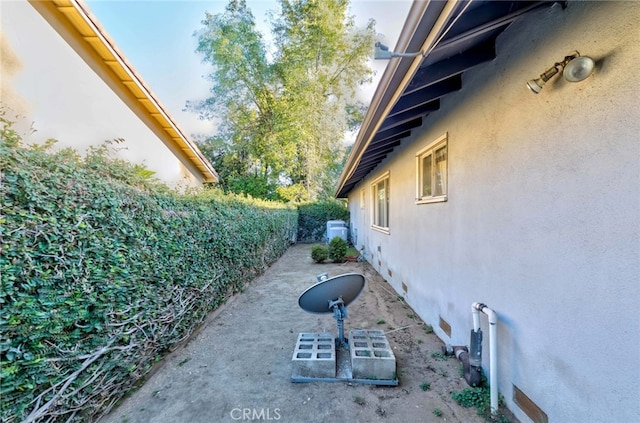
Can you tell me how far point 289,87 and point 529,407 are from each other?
19.6m

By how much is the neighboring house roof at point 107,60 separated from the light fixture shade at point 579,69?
662cm

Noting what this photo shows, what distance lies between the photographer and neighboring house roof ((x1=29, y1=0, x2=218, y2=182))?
471 centimetres

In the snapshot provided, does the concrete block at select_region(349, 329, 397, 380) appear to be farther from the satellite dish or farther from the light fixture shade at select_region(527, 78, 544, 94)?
the light fixture shade at select_region(527, 78, 544, 94)

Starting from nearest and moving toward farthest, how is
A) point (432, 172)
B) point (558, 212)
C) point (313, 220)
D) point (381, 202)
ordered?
1. point (558, 212)
2. point (432, 172)
3. point (381, 202)
4. point (313, 220)

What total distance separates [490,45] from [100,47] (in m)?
6.74

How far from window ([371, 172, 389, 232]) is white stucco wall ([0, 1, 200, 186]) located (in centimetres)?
493

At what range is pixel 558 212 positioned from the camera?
1.84 meters

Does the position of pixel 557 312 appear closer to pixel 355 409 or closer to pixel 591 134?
pixel 591 134

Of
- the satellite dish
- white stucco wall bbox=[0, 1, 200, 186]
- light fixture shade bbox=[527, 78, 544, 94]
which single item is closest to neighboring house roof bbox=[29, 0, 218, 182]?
white stucco wall bbox=[0, 1, 200, 186]

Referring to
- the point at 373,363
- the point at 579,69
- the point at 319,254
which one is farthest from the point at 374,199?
the point at 579,69

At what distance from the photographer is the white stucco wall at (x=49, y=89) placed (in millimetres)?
4051

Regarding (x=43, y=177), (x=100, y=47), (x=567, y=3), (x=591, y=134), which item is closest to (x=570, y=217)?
(x=591, y=134)

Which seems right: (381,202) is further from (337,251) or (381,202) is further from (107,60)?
(107,60)

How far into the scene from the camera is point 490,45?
101 inches
